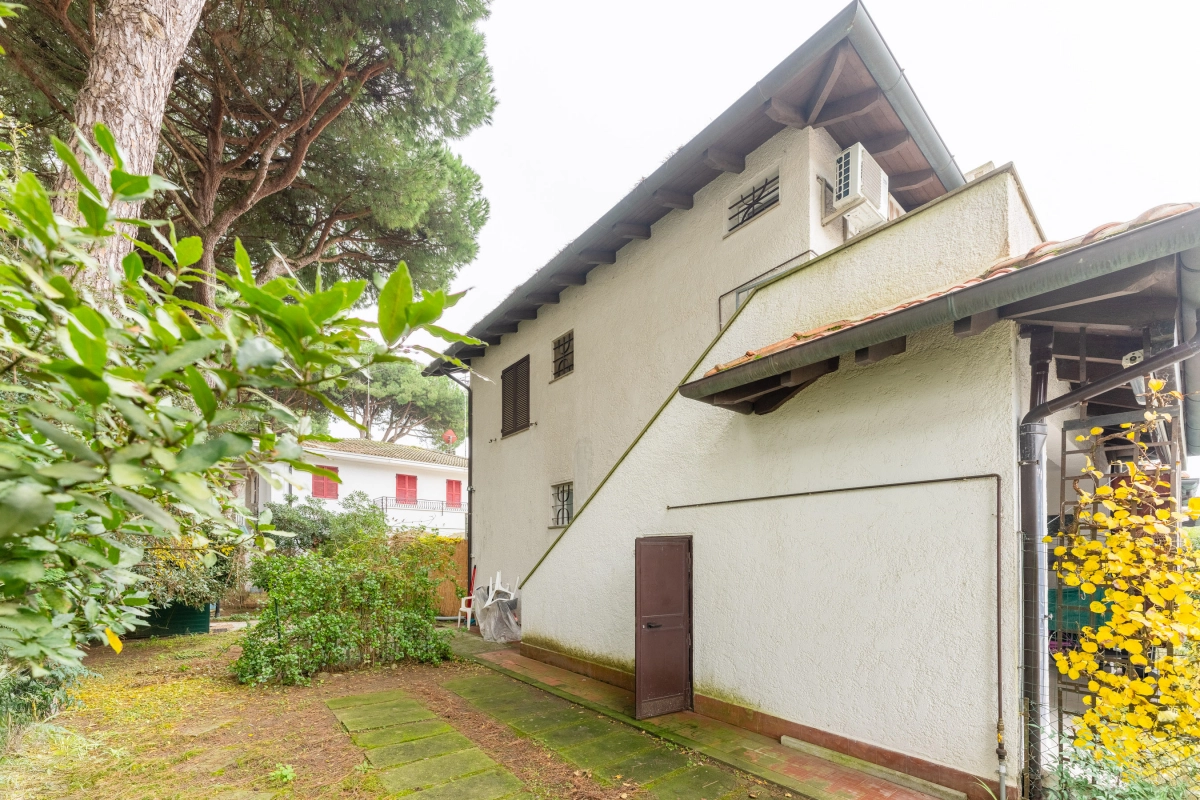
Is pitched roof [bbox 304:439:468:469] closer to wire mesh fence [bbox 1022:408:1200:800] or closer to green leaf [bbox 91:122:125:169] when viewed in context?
wire mesh fence [bbox 1022:408:1200:800]

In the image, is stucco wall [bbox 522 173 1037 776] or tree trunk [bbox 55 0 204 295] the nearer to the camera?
stucco wall [bbox 522 173 1037 776]

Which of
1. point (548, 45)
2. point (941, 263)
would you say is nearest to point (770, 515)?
point (941, 263)

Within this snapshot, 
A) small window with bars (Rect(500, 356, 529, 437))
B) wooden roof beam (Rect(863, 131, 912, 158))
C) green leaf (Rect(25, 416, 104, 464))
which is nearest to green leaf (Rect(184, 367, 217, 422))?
green leaf (Rect(25, 416, 104, 464))

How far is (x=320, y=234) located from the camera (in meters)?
9.91

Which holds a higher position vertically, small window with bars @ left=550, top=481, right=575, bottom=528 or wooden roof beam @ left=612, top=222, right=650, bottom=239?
wooden roof beam @ left=612, top=222, right=650, bottom=239

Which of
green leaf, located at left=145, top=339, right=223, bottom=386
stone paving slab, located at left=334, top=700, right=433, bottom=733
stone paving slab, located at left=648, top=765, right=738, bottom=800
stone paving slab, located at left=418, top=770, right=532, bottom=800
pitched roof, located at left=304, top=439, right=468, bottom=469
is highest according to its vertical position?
green leaf, located at left=145, top=339, right=223, bottom=386

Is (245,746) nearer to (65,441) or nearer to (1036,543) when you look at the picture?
(65,441)

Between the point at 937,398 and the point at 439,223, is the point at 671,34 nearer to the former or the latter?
the point at 439,223

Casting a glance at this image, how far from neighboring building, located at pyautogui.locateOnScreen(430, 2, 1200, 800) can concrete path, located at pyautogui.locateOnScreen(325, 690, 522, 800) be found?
1.55 metres

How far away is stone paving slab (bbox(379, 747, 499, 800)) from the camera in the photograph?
4004 millimetres

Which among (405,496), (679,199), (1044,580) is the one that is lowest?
(405,496)

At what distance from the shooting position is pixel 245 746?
471cm

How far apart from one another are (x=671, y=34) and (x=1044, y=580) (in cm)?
1287

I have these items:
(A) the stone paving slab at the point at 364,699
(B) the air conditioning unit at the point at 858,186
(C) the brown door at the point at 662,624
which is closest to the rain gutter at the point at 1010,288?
(C) the brown door at the point at 662,624
